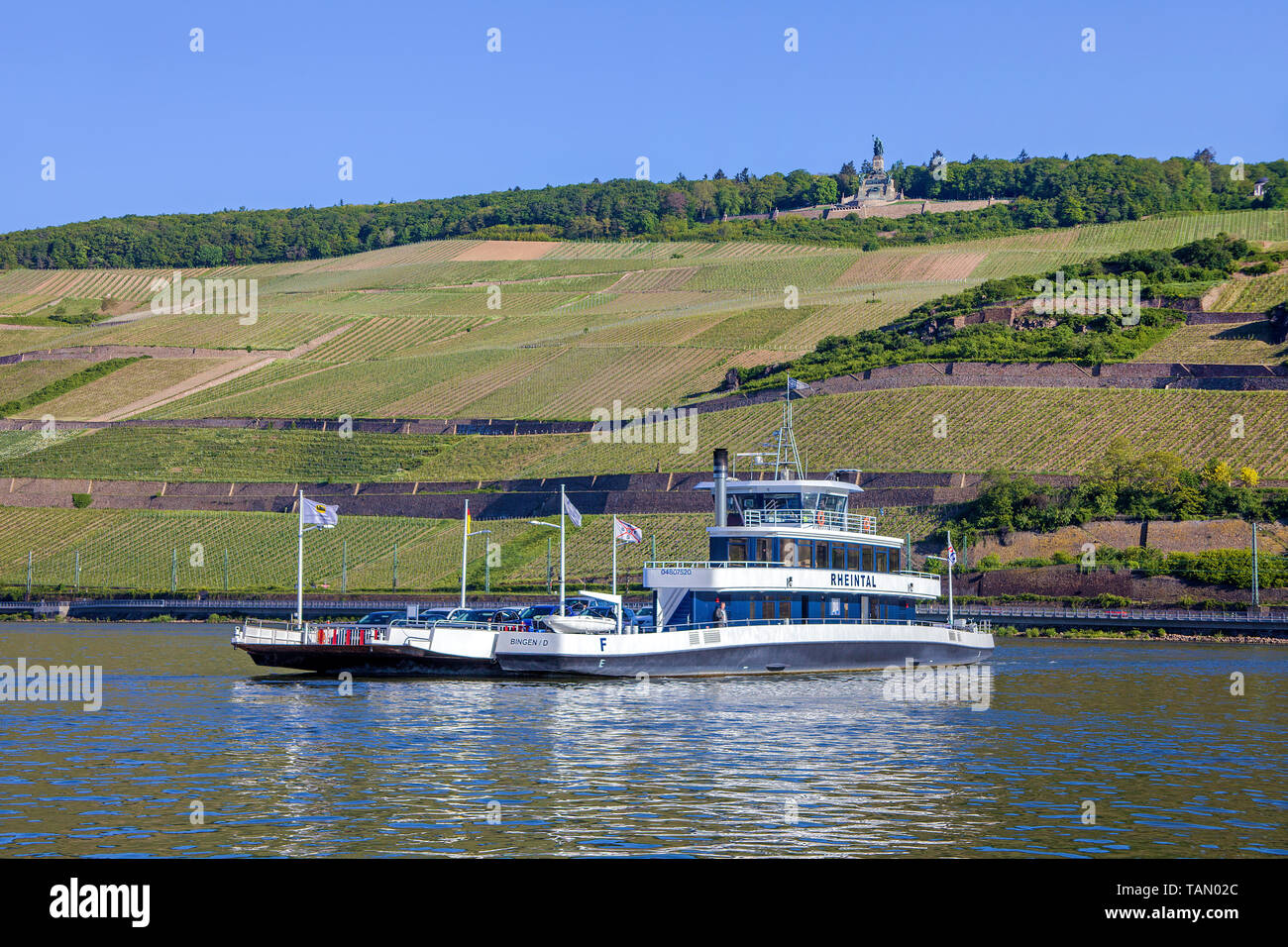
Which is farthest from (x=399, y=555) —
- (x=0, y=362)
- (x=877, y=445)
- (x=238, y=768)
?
(x=0, y=362)

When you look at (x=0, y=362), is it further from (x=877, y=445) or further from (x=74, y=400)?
(x=877, y=445)

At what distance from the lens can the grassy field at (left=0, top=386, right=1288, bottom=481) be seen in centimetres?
10294

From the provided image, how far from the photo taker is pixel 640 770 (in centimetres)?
2748

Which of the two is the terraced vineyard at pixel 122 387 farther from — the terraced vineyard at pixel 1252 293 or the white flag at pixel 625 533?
the white flag at pixel 625 533

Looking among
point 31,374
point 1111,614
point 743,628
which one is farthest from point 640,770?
point 31,374

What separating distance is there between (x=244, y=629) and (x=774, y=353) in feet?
346

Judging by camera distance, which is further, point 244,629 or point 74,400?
point 74,400

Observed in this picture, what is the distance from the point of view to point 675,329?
163500mm

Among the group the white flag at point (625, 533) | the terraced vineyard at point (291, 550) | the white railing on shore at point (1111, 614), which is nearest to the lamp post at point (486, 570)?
the terraced vineyard at point (291, 550)

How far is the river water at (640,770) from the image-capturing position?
69.5ft

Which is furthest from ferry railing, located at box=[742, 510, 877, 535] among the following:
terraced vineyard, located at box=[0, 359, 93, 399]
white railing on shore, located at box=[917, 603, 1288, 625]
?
terraced vineyard, located at box=[0, 359, 93, 399]

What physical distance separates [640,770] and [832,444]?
8454 cm
